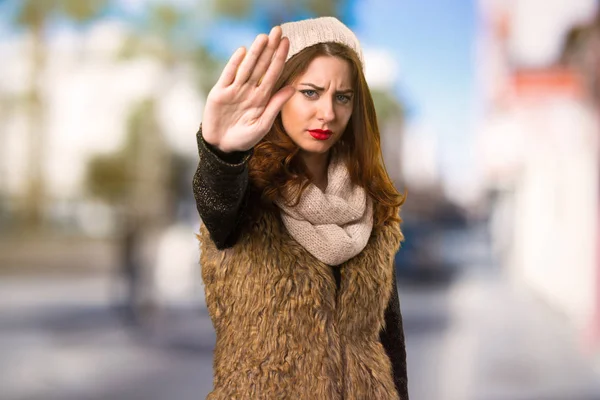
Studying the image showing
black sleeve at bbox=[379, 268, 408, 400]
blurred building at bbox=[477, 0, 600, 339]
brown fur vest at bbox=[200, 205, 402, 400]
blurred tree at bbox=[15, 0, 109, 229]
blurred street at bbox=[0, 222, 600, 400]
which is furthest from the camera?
blurred tree at bbox=[15, 0, 109, 229]

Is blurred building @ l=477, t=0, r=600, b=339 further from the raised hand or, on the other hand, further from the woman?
the raised hand

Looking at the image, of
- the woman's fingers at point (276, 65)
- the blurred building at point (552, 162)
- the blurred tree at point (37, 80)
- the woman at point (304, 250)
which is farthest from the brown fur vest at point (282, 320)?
the blurred tree at point (37, 80)

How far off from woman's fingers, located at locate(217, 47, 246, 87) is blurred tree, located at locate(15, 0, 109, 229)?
10592 mm

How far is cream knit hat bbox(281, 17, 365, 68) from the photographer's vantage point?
4.24 ft

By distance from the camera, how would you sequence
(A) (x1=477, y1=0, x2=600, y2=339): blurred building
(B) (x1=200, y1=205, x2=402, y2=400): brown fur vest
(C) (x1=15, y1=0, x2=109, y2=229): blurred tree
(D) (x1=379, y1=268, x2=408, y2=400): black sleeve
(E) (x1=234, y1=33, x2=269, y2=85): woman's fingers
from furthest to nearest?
(C) (x1=15, y1=0, x2=109, y2=229): blurred tree < (A) (x1=477, y1=0, x2=600, y2=339): blurred building < (D) (x1=379, y1=268, x2=408, y2=400): black sleeve < (B) (x1=200, y1=205, x2=402, y2=400): brown fur vest < (E) (x1=234, y1=33, x2=269, y2=85): woman's fingers

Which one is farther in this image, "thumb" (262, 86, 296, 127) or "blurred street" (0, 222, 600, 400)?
"blurred street" (0, 222, 600, 400)

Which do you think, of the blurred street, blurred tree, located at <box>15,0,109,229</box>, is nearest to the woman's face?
the blurred street

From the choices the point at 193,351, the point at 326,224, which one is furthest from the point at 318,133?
the point at 193,351

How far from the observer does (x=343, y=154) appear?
1.38 m

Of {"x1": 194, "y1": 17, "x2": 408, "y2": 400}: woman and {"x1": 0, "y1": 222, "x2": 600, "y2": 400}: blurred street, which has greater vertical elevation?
{"x1": 194, "y1": 17, "x2": 408, "y2": 400}: woman

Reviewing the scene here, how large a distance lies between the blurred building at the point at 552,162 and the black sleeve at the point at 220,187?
5.22 m

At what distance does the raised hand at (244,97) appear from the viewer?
112 cm

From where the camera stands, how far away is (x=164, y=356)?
6035mm

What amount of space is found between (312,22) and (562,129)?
8539mm
